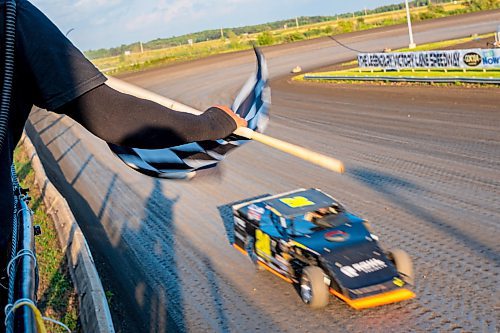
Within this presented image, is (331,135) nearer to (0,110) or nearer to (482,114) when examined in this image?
(482,114)

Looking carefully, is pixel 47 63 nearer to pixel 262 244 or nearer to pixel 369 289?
pixel 369 289

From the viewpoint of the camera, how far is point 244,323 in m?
8.54

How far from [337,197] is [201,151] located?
11.1 m

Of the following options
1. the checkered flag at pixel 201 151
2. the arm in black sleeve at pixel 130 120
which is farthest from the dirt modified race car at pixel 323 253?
the arm in black sleeve at pixel 130 120

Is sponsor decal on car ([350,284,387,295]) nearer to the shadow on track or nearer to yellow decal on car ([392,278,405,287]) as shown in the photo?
yellow decal on car ([392,278,405,287])

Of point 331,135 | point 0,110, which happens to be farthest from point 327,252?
point 331,135

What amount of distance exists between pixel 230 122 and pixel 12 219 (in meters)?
0.71

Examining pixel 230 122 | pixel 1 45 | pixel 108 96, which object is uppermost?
pixel 1 45

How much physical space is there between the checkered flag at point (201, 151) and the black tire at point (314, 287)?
5997 mm

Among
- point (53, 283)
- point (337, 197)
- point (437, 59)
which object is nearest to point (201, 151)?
point (53, 283)

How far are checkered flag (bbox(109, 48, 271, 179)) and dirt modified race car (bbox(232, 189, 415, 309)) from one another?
234 inches

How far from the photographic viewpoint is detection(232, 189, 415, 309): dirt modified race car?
8219mm

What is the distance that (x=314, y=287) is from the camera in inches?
325

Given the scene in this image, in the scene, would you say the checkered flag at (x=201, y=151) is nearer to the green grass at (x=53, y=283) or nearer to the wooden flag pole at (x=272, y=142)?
the wooden flag pole at (x=272, y=142)
